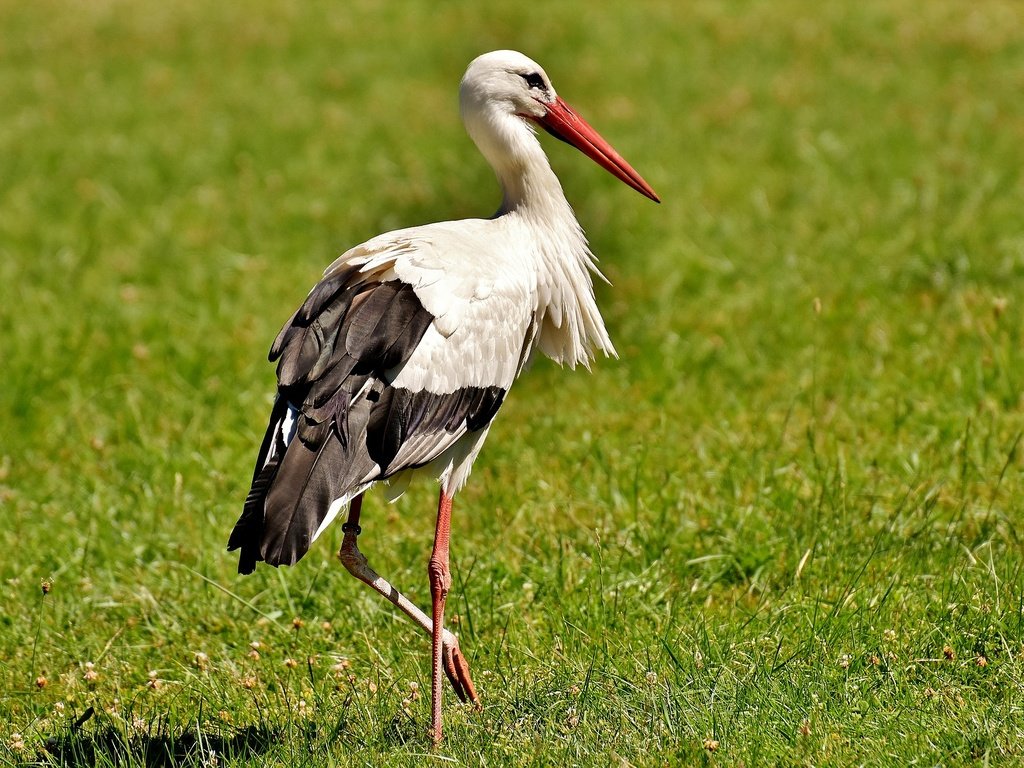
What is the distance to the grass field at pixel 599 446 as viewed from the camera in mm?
3479

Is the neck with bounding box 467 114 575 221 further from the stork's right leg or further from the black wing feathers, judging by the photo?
the stork's right leg

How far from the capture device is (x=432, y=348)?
3848 millimetres

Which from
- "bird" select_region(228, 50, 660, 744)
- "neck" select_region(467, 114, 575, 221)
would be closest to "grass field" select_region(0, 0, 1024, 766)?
"bird" select_region(228, 50, 660, 744)

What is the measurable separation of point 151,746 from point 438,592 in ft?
2.94

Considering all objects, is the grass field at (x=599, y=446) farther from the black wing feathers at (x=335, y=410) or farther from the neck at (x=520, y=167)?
the neck at (x=520, y=167)

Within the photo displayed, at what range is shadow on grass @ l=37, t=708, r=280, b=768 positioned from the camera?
3357 millimetres

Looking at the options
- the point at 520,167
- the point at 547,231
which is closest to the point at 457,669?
the point at 547,231

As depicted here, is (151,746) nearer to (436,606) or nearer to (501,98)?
(436,606)

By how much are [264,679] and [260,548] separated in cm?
83

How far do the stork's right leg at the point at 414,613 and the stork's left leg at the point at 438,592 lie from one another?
5 cm

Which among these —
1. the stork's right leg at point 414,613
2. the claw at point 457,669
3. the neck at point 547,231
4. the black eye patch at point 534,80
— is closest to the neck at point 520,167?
the neck at point 547,231

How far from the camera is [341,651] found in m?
4.23

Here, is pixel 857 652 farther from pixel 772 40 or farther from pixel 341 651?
pixel 772 40

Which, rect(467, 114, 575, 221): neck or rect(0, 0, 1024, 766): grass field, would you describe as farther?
rect(467, 114, 575, 221): neck
